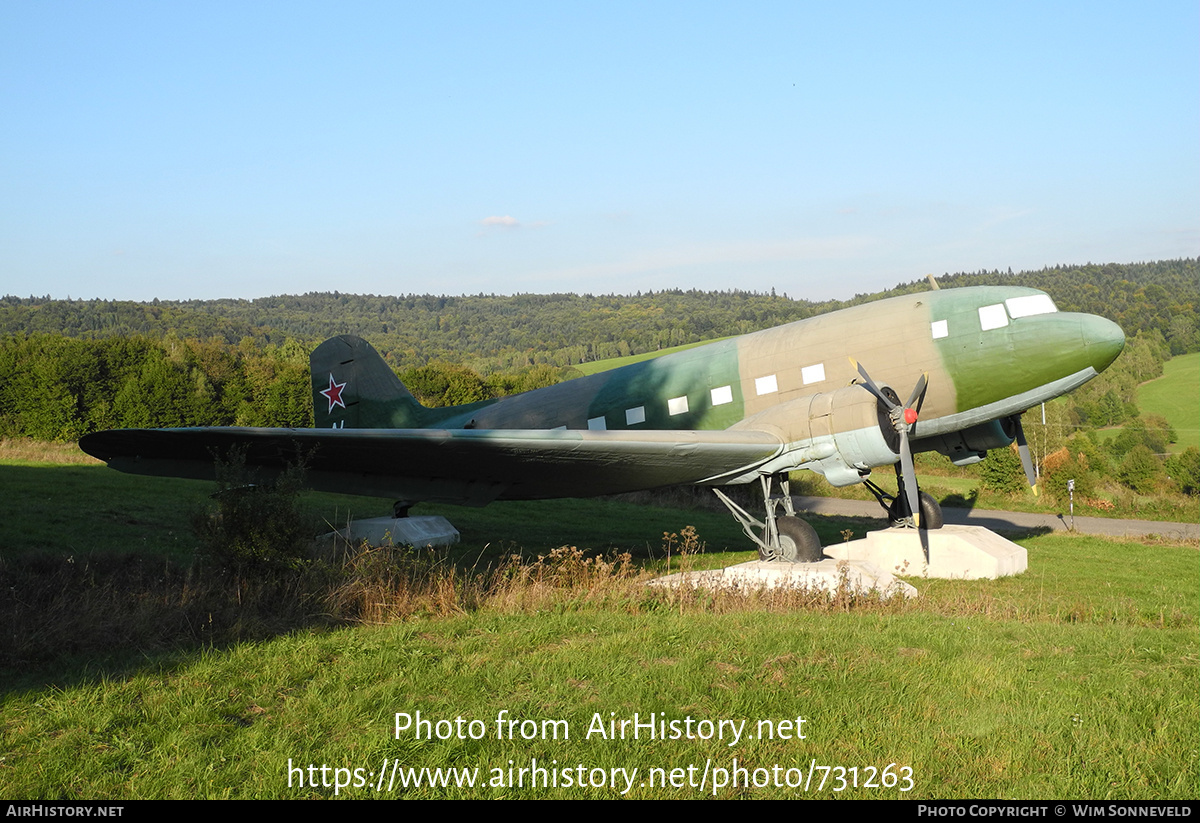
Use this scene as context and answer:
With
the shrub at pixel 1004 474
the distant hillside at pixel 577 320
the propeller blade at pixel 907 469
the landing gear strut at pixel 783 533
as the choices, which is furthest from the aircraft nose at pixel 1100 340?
the distant hillside at pixel 577 320

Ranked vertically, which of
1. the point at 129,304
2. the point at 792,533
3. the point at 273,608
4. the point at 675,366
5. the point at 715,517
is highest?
the point at 129,304

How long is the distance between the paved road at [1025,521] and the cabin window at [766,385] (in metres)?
16.6

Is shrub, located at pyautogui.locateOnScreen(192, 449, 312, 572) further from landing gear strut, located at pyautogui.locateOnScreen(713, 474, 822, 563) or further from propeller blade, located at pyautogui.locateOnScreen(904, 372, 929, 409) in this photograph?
propeller blade, located at pyautogui.locateOnScreen(904, 372, 929, 409)

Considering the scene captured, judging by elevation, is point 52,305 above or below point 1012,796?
above

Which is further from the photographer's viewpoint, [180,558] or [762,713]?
[180,558]

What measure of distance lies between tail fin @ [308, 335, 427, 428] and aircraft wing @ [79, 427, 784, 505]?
7269 millimetres

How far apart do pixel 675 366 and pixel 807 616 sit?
8.51 metres

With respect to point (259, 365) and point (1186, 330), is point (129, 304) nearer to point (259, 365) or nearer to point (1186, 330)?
point (259, 365)

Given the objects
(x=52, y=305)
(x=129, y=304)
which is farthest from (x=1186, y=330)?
(x=52, y=305)

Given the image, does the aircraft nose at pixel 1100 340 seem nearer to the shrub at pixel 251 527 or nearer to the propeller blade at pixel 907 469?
the propeller blade at pixel 907 469

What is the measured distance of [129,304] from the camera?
142 m

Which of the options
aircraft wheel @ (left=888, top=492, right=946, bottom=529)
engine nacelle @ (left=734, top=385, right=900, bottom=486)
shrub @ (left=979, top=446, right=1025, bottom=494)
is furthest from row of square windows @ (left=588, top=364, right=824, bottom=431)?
shrub @ (left=979, top=446, right=1025, bottom=494)

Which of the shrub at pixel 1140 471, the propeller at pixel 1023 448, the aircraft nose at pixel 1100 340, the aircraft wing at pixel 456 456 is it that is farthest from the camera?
the shrub at pixel 1140 471

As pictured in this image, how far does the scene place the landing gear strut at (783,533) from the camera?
13930 millimetres
